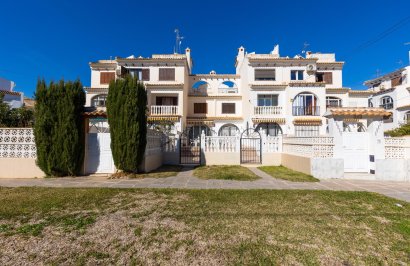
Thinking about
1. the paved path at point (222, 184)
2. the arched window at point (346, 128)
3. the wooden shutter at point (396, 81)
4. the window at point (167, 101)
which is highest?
the wooden shutter at point (396, 81)

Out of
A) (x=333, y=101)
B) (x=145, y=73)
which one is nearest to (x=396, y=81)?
(x=333, y=101)

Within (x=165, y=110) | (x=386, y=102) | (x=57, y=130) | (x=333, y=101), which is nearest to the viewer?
(x=57, y=130)

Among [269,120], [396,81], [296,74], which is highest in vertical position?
[396,81]

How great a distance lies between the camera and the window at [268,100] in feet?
77.5

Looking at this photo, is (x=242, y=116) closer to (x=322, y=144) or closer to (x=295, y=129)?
(x=295, y=129)

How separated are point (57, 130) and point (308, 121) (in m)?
22.6

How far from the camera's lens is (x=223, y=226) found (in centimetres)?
416

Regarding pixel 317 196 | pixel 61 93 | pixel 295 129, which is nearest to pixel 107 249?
pixel 317 196

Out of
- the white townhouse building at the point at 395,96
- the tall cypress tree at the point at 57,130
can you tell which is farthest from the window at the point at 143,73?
the white townhouse building at the point at 395,96

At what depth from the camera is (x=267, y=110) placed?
2291 centimetres

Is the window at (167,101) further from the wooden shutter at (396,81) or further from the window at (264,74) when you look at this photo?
the wooden shutter at (396,81)

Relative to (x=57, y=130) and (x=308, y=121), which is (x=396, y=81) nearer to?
(x=308, y=121)

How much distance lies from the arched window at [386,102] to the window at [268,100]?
19.7 m

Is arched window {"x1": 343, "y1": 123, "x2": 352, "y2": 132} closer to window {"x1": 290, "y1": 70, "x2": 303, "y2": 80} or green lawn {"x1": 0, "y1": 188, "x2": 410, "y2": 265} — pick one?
green lawn {"x1": 0, "y1": 188, "x2": 410, "y2": 265}
